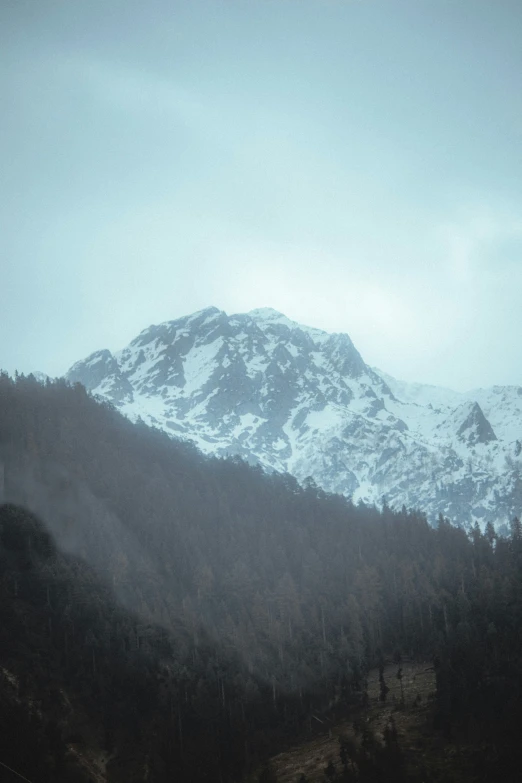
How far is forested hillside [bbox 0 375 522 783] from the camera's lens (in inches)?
3780

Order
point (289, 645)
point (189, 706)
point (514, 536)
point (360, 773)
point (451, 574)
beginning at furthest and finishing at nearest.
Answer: point (514, 536)
point (451, 574)
point (289, 645)
point (189, 706)
point (360, 773)

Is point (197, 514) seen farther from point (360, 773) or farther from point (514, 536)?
point (360, 773)

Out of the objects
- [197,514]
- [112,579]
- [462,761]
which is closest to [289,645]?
[112,579]

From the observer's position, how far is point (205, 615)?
133 m

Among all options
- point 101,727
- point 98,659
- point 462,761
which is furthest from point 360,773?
point 98,659

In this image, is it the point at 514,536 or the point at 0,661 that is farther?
the point at 514,536

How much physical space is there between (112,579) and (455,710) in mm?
67408

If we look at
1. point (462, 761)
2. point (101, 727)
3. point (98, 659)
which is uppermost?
point (98, 659)

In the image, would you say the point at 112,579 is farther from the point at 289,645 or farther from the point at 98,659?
the point at 289,645

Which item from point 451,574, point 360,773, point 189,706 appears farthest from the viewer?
point 451,574

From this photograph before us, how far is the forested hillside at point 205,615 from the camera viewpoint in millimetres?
96000

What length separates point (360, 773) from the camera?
8412 cm

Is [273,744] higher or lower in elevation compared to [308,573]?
lower

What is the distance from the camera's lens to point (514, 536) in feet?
545
